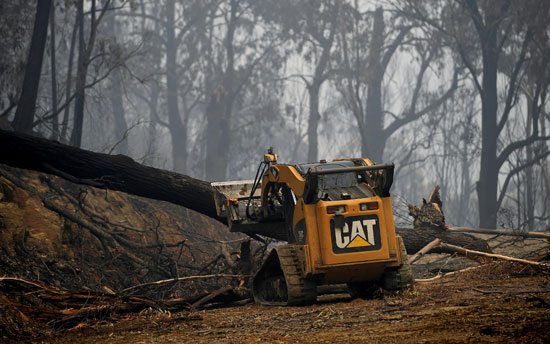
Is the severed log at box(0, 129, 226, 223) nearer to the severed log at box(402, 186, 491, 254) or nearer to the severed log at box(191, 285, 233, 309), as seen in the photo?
the severed log at box(191, 285, 233, 309)

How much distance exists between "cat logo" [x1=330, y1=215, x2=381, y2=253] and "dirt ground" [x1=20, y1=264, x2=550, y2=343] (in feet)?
2.60

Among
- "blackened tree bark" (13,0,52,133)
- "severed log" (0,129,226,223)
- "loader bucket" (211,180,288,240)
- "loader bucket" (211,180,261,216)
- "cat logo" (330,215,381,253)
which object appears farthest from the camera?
"blackened tree bark" (13,0,52,133)

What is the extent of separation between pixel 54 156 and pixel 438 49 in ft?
96.3

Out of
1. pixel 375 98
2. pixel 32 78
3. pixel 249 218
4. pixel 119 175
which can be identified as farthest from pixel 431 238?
pixel 375 98

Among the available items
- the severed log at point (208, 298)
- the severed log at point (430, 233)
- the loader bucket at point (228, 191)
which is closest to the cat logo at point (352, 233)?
the severed log at point (208, 298)

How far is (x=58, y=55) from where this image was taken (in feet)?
147

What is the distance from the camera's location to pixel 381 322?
6914mm

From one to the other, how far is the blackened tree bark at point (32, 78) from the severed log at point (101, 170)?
460 cm

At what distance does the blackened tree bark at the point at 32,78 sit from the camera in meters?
16.5

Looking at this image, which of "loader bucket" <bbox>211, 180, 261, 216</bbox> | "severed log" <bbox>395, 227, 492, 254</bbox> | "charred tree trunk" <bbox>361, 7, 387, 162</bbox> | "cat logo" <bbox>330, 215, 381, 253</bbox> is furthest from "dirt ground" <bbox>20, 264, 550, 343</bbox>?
"charred tree trunk" <bbox>361, 7, 387, 162</bbox>

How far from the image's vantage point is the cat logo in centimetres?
870

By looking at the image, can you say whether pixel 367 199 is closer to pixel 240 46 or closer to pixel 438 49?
pixel 438 49

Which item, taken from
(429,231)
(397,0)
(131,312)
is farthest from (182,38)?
(131,312)

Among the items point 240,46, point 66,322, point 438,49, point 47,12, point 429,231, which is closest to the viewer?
point 66,322
